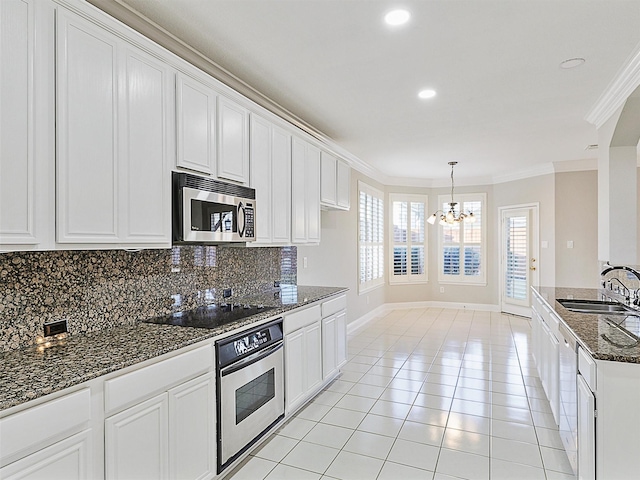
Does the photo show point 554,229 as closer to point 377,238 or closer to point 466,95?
point 377,238

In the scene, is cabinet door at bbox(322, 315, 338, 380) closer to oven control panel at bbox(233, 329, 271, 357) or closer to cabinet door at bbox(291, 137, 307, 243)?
cabinet door at bbox(291, 137, 307, 243)

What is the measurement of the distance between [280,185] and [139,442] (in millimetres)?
2168

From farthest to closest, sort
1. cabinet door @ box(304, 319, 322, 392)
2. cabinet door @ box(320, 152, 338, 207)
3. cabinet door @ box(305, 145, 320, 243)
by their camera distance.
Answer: cabinet door @ box(320, 152, 338, 207) < cabinet door @ box(305, 145, 320, 243) < cabinet door @ box(304, 319, 322, 392)

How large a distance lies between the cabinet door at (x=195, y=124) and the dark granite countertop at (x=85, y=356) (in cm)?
99

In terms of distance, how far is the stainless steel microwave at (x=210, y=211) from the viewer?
2242 mm

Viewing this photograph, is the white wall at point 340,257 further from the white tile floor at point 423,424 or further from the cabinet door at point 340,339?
the white tile floor at point 423,424

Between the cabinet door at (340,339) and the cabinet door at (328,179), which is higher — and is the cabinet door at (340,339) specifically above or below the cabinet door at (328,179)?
below

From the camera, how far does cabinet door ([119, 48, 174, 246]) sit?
1.96 meters

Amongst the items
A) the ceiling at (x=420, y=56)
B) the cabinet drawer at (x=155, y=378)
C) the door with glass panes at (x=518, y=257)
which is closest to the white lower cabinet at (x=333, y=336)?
the cabinet drawer at (x=155, y=378)

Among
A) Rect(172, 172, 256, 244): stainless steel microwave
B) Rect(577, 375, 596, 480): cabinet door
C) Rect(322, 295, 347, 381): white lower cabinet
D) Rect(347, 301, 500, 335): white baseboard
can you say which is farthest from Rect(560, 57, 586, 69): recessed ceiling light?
Rect(347, 301, 500, 335): white baseboard

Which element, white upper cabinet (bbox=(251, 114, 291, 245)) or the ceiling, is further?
white upper cabinet (bbox=(251, 114, 291, 245))

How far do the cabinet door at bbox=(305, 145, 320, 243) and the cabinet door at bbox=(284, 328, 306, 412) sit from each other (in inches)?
44.1

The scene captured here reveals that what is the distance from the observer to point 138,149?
79.4 inches

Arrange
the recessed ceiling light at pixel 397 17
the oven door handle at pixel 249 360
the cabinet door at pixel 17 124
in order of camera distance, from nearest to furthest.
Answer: the cabinet door at pixel 17 124 < the recessed ceiling light at pixel 397 17 < the oven door handle at pixel 249 360
